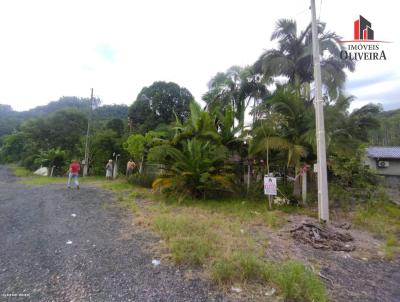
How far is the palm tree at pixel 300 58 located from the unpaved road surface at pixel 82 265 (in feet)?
41.8

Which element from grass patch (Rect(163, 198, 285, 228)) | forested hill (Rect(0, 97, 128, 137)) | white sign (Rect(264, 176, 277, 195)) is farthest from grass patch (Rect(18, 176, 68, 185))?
forested hill (Rect(0, 97, 128, 137))

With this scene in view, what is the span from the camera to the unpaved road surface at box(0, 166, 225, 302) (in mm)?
2484

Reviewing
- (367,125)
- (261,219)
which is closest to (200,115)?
(261,219)

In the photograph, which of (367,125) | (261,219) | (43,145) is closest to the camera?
(261,219)

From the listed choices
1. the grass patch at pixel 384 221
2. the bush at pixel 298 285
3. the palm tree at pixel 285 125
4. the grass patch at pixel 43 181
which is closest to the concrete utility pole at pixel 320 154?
the grass patch at pixel 384 221

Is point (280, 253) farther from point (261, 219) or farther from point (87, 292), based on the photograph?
point (87, 292)

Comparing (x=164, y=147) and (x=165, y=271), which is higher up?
(x=164, y=147)

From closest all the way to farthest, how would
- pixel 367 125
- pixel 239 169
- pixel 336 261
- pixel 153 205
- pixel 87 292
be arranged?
pixel 87 292
pixel 336 261
pixel 153 205
pixel 239 169
pixel 367 125

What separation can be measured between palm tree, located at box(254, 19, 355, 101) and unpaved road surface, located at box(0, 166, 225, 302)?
41.8 feet

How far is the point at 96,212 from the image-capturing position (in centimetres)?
619

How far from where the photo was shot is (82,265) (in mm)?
3084

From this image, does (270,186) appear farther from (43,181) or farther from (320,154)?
(43,181)

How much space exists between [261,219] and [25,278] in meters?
4.81

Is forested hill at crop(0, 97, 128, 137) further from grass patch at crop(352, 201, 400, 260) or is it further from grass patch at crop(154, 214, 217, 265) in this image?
grass patch at crop(352, 201, 400, 260)
